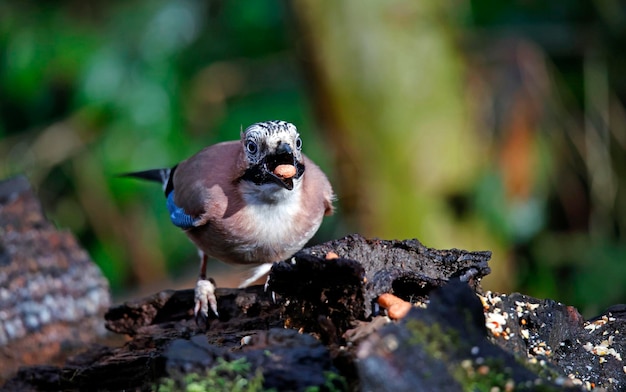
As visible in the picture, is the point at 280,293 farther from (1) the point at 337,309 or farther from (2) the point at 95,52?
(2) the point at 95,52

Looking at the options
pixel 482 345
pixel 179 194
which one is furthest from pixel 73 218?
pixel 482 345

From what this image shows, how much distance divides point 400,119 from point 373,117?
0.66 ft

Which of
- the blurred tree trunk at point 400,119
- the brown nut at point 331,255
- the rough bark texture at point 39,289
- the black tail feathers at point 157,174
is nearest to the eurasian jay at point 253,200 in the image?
the rough bark texture at point 39,289

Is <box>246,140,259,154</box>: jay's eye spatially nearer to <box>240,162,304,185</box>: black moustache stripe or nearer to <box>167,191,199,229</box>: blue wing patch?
<box>240,162,304,185</box>: black moustache stripe

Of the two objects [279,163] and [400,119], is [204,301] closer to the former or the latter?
[279,163]

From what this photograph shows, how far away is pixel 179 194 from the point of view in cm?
411

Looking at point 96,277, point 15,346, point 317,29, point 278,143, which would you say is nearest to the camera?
point 278,143

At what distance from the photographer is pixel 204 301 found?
3.51 m

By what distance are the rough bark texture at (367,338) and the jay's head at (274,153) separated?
465 mm

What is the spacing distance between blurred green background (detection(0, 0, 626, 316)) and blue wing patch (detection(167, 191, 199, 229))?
203cm

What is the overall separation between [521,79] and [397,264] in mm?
4303

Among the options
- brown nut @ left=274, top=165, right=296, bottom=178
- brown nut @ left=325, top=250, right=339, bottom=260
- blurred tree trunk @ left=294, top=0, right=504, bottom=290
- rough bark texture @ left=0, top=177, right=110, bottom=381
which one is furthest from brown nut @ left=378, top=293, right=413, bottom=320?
blurred tree trunk @ left=294, top=0, right=504, bottom=290

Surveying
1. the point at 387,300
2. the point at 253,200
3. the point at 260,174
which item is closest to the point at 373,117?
the point at 253,200

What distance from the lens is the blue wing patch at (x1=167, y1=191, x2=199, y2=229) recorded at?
389 centimetres
